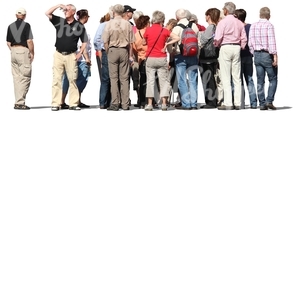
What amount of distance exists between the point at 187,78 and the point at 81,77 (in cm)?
237

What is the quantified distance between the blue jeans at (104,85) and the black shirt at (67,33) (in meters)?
0.73

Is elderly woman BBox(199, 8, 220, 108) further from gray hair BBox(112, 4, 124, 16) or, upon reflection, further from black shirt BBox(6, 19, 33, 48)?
black shirt BBox(6, 19, 33, 48)

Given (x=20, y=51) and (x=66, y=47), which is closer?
(x=66, y=47)

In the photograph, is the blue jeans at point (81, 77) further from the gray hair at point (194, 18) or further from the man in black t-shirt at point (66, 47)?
the gray hair at point (194, 18)

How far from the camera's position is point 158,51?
2069cm

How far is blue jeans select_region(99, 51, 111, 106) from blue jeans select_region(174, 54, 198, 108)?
152 cm

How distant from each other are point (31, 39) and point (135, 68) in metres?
2.35

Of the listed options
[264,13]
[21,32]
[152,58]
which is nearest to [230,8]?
[264,13]

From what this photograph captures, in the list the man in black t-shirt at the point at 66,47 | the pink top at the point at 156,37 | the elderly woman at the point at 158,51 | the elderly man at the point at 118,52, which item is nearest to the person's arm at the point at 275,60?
the elderly woman at the point at 158,51

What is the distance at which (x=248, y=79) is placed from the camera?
71.4 ft

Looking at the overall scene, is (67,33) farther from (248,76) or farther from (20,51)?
(248,76)

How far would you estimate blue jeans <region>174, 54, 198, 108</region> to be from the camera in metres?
21.3

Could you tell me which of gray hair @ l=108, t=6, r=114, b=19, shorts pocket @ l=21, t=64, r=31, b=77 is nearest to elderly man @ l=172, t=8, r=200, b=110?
gray hair @ l=108, t=6, r=114, b=19

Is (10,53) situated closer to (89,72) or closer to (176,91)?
(89,72)
